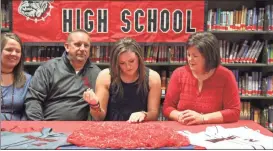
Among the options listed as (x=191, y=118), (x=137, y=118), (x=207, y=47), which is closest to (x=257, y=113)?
(x=207, y=47)

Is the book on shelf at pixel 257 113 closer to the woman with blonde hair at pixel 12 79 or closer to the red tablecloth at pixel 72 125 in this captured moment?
the red tablecloth at pixel 72 125

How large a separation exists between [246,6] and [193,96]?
270 centimetres

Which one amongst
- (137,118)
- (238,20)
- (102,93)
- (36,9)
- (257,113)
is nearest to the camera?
(137,118)

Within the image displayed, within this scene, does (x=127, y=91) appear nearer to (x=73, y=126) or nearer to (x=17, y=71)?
(x=73, y=126)

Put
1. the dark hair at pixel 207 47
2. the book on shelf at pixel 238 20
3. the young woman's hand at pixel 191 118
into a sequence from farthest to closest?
the book on shelf at pixel 238 20 < the dark hair at pixel 207 47 < the young woman's hand at pixel 191 118

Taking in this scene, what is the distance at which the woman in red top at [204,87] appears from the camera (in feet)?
7.54

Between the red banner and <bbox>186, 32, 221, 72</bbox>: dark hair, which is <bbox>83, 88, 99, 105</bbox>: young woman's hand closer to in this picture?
<bbox>186, 32, 221, 72</bbox>: dark hair

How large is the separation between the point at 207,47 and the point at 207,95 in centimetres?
30

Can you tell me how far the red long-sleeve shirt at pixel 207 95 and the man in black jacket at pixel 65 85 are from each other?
724 mm

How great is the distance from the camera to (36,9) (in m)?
4.24

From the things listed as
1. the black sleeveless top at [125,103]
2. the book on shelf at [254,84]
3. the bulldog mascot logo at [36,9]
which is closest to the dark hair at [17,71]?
the black sleeveless top at [125,103]

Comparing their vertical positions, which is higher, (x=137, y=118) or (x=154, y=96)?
(x=154, y=96)

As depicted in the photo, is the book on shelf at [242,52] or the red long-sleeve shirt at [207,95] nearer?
the red long-sleeve shirt at [207,95]

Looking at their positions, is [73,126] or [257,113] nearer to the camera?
[73,126]
